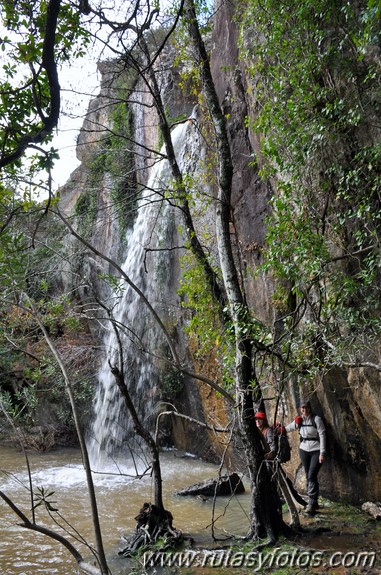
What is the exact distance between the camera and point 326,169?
249 inches

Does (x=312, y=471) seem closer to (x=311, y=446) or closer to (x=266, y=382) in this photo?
(x=311, y=446)

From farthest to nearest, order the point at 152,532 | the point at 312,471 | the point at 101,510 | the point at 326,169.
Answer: the point at 101,510 → the point at 312,471 → the point at 326,169 → the point at 152,532

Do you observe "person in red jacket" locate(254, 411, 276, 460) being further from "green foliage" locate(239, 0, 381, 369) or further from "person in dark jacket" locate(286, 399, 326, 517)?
"green foliage" locate(239, 0, 381, 369)

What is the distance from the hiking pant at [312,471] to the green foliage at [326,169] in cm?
131

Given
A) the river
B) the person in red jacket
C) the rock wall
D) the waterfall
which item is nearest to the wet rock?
the rock wall

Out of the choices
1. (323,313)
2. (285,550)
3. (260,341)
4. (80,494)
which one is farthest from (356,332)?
(80,494)

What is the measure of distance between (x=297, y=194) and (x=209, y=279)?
68.0 inches

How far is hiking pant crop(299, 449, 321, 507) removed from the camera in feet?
21.9

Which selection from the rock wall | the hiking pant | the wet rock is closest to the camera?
the wet rock

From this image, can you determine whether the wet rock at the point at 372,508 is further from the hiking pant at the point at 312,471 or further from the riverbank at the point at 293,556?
the hiking pant at the point at 312,471

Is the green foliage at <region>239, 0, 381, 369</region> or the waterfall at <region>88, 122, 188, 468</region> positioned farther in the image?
the waterfall at <region>88, 122, 188, 468</region>

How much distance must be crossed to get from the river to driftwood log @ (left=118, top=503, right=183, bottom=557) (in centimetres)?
21

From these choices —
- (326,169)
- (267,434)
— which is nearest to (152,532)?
(267,434)

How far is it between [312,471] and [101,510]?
320cm
